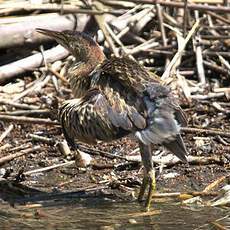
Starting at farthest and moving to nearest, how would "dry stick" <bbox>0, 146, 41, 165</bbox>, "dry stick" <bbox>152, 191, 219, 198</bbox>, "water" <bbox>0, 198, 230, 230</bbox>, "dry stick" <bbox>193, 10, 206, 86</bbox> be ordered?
"dry stick" <bbox>193, 10, 206, 86</bbox>
"dry stick" <bbox>0, 146, 41, 165</bbox>
"dry stick" <bbox>152, 191, 219, 198</bbox>
"water" <bbox>0, 198, 230, 230</bbox>

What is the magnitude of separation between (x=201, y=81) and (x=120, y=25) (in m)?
1.22

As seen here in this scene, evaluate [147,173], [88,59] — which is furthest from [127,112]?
[88,59]

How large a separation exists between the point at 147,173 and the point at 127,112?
709mm

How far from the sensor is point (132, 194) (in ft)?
21.9

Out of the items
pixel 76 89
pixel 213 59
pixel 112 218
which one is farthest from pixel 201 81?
pixel 112 218

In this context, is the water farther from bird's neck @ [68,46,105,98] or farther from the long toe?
bird's neck @ [68,46,105,98]

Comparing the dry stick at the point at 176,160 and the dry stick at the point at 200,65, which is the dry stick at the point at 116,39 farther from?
the dry stick at the point at 176,160

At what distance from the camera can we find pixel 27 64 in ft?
28.8

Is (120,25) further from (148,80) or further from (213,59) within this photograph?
(148,80)

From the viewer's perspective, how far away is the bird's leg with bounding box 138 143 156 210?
20.8 ft

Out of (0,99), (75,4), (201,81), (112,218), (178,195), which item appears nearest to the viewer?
(112,218)

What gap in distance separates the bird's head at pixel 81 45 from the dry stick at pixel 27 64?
145 centimetres

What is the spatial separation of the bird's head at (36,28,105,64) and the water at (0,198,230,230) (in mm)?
1246

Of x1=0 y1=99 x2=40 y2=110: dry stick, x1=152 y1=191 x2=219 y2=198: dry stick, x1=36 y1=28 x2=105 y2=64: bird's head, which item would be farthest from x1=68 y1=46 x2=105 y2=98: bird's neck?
x1=0 y1=99 x2=40 y2=110: dry stick
